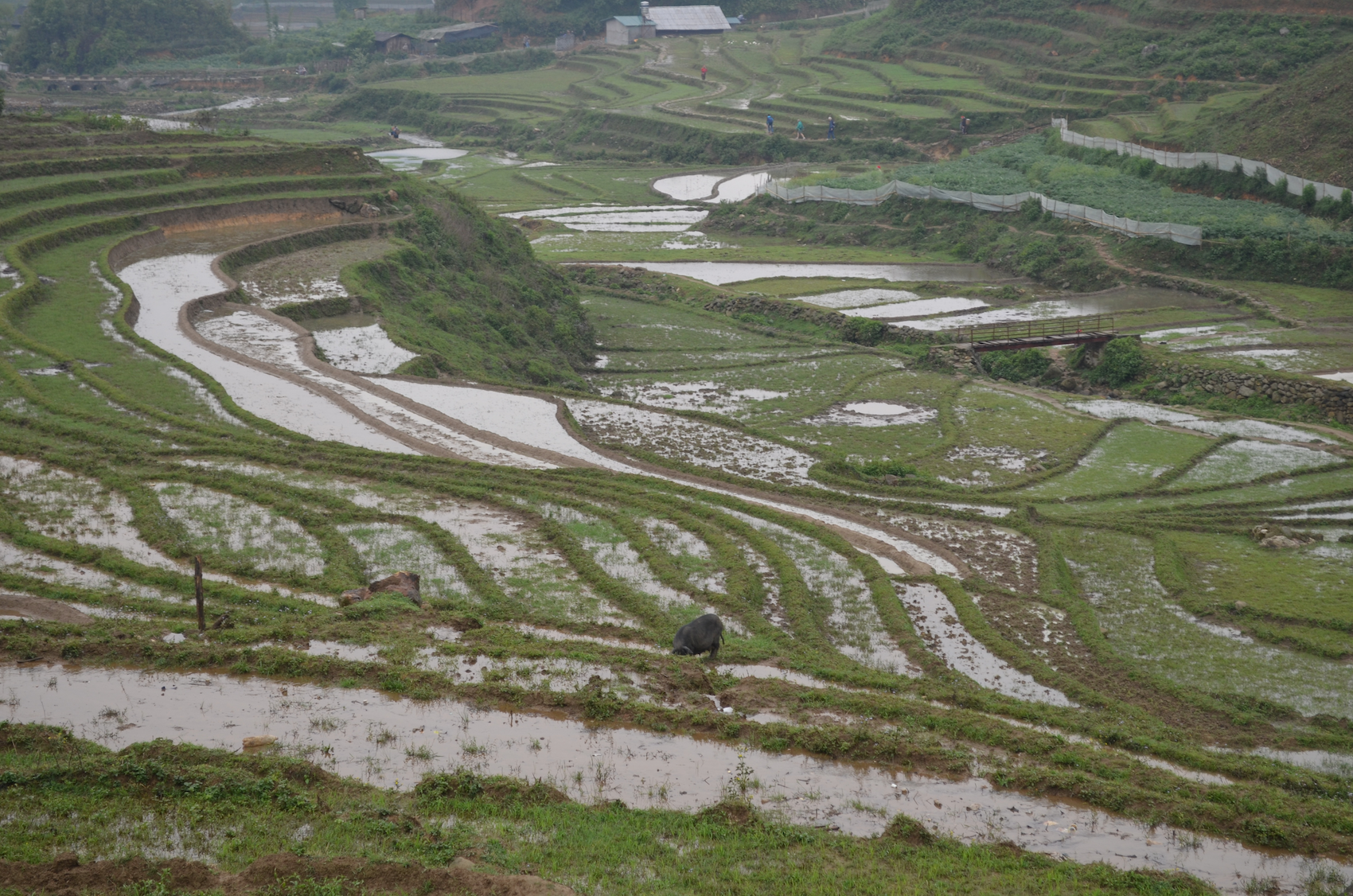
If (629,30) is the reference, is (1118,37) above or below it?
below

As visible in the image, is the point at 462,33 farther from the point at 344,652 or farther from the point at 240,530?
the point at 344,652

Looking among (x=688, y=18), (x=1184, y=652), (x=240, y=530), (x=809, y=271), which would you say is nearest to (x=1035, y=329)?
(x=809, y=271)

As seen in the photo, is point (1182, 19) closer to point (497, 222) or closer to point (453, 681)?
point (497, 222)

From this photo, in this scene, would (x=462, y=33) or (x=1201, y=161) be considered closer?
(x=1201, y=161)

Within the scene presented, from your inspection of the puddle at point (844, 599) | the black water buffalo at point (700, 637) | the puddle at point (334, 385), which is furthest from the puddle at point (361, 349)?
the black water buffalo at point (700, 637)

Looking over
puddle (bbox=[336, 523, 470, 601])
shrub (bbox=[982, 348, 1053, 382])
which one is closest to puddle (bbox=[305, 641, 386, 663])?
puddle (bbox=[336, 523, 470, 601])
